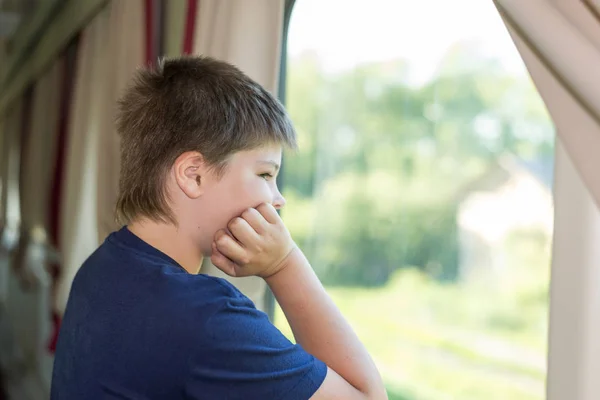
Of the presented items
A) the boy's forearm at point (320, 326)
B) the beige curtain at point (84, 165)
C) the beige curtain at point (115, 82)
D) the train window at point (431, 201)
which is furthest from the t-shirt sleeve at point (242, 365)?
the beige curtain at point (84, 165)

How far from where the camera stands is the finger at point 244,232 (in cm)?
96

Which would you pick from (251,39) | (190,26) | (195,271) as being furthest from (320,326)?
(190,26)

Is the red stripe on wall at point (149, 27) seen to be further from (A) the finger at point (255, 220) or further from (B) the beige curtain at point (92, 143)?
(A) the finger at point (255, 220)

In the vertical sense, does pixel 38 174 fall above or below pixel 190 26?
below

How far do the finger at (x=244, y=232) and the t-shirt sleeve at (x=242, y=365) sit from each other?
0.50 ft

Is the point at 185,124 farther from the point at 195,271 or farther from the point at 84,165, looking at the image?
the point at 84,165

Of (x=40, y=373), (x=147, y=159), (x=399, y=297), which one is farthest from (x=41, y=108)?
(x=147, y=159)

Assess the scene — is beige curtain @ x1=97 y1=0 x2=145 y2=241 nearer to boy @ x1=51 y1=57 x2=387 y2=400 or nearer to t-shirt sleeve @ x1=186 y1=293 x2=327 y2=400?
boy @ x1=51 y1=57 x2=387 y2=400

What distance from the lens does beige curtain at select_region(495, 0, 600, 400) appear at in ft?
2.31

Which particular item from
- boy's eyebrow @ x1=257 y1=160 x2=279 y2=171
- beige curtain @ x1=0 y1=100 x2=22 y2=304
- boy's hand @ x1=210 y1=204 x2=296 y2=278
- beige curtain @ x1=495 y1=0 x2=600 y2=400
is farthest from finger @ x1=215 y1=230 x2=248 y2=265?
beige curtain @ x1=0 y1=100 x2=22 y2=304

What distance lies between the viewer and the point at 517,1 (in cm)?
77

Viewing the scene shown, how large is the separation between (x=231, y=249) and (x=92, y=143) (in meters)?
1.85

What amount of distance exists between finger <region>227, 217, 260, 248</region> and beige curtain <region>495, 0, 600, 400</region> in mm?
435

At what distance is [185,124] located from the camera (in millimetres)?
976
